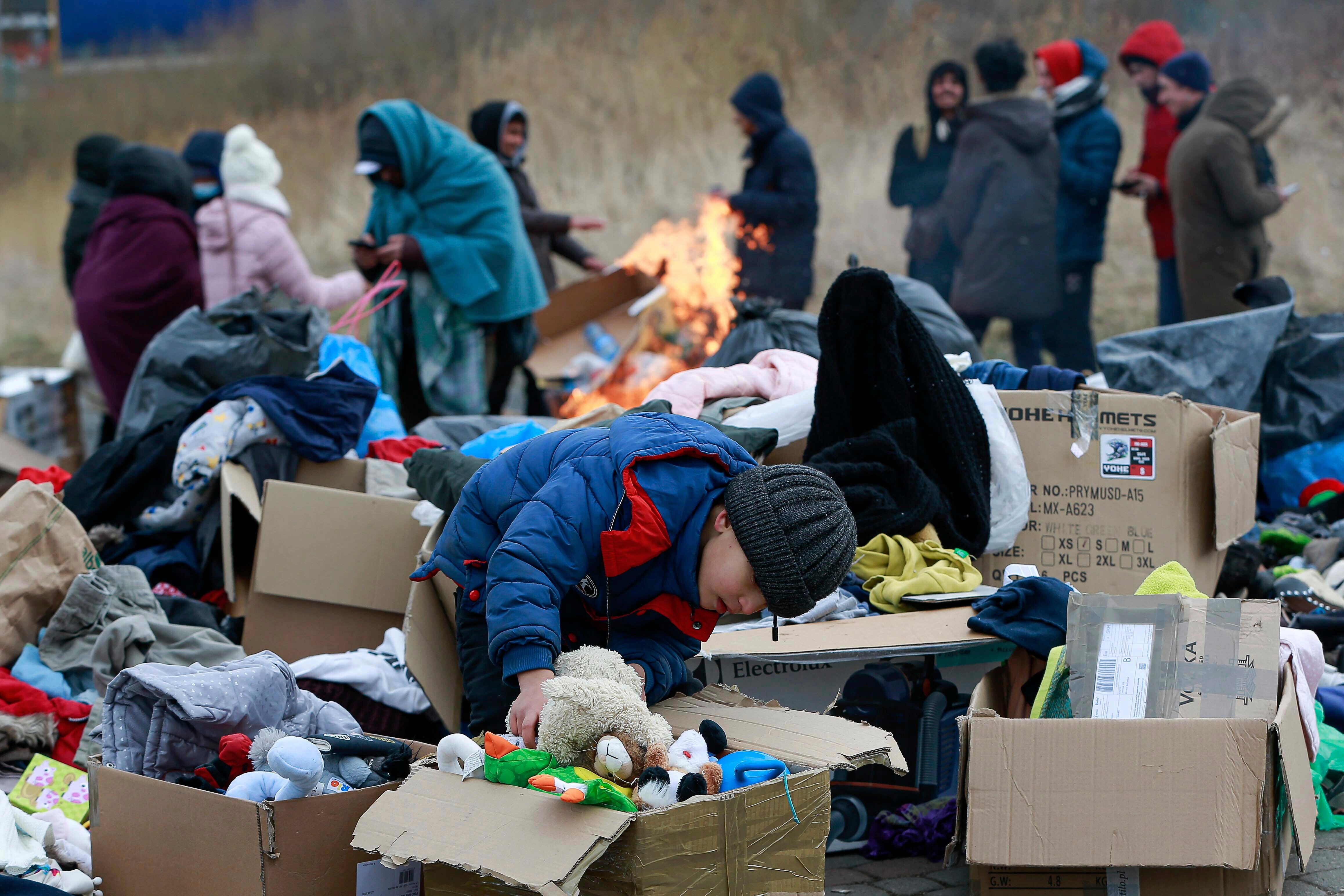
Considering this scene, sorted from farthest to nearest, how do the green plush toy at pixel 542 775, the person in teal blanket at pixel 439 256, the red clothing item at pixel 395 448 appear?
the person in teal blanket at pixel 439 256
the red clothing item at pixel 395 448
the green plush toy at pixel 542 775

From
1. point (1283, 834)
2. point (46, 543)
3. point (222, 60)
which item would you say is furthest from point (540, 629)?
point (222, 60)

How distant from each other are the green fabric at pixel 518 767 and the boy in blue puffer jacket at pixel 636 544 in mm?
115

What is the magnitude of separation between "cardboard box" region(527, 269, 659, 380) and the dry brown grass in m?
4.76

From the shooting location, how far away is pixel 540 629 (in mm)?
2244

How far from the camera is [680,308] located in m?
7.22

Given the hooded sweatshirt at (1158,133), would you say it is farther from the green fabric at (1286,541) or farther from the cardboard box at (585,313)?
the green fabric at (1286,541)

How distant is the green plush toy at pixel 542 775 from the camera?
78.6 inches

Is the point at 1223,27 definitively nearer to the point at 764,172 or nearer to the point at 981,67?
the point at 981,67

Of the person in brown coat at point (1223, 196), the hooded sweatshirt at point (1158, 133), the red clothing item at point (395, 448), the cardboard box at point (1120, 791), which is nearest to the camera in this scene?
the cardboard box at point (1120, 791)

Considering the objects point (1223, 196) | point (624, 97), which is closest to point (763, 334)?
point (1223, 196)

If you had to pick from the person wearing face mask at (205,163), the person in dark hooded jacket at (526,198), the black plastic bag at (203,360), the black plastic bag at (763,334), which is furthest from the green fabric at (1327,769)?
the person wearing face mask at (205,163)

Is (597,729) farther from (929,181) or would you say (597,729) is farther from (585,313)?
(929,181)

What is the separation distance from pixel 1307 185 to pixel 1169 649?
9764 millimetres

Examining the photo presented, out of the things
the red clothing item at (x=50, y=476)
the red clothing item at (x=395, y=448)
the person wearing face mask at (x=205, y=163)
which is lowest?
the red clothing item at (x=50, y=476)
